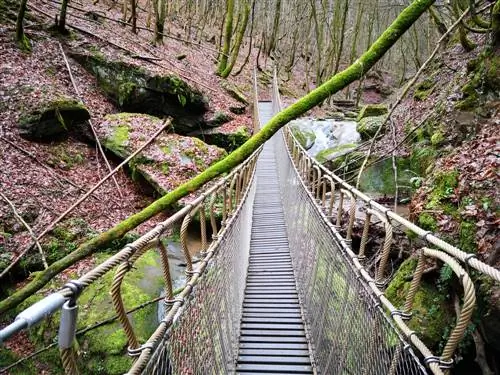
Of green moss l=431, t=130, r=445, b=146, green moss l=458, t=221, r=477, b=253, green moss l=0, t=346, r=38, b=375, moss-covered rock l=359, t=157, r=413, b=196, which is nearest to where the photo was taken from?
green moss l=458, t=221, r=477, b=253

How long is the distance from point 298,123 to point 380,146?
149 inches

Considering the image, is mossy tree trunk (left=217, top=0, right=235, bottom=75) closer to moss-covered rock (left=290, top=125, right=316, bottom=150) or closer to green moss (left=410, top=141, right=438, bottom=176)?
moss-covered rock (left=290, top=125, right=316, bottom=150)

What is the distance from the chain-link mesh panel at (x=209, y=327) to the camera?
5.52ft

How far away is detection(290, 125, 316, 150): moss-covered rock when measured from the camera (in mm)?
10438

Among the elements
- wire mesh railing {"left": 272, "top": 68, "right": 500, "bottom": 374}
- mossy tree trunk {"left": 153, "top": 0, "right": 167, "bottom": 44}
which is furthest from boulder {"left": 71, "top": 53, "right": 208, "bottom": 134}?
wire mesh railing {"left": 272, "top": 68, "right": 500, "bottom": 374}

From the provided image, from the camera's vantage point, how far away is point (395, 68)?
28.3 meters

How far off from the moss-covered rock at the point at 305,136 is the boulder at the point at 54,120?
17.4 ft

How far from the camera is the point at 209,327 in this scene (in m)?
2.35

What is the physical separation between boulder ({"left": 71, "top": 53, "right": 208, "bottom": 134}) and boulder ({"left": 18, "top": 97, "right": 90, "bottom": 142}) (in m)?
1.41

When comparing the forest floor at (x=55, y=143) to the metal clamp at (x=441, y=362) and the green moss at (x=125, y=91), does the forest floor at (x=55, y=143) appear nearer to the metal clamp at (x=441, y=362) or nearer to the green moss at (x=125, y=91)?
the green moss at (x=125, y=91)

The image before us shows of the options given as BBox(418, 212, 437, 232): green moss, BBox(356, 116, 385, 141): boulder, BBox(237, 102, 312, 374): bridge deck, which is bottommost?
BBox(237, 102, 312, 374): bridge deck

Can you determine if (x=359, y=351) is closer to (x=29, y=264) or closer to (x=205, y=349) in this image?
(x=205, y=349)

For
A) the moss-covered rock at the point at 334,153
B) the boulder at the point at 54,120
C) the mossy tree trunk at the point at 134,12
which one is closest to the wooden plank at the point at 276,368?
the moss-covered rock at the point at 334,153

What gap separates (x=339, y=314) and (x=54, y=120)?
7231 millimetres
